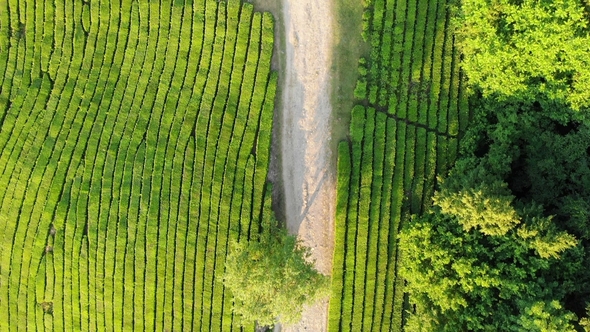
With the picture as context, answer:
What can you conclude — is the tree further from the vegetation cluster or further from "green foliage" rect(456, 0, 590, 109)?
"green foliage" rect(456, 0, 590, 109)

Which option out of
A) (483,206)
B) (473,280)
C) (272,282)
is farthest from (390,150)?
(272,282)

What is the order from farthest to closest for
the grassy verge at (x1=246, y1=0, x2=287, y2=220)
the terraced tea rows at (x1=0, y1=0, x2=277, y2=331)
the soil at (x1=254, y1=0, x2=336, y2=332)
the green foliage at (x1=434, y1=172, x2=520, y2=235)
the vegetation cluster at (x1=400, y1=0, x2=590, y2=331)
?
the grassy verge at (x1=246, y1=0, x2=287, y2=220) < the soil at (x1=254, y1=0, x2=336, y2=332) < the terraced tea rows at (x1=0, y1=0, x2=277, y2=331) < the vegetation cluster at (x1=400, y1=0, x2=590, y2=331) < the green foliage at (x1=434, y1=172, x2=520, y2=235)

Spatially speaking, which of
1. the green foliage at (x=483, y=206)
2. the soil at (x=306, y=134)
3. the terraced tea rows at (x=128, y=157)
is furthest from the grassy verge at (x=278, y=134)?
the green foliage at (x=483, y=206)

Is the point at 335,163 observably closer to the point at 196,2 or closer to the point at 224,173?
the point at 224,173

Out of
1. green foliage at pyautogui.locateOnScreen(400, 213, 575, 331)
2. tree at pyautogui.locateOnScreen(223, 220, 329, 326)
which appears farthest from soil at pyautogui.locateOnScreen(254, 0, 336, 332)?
green foliage at pyautogui.locateOnScreen(400, 213, 575, 331)

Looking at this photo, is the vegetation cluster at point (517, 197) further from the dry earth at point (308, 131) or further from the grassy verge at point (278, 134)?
the grassy verge at point (278, 134)

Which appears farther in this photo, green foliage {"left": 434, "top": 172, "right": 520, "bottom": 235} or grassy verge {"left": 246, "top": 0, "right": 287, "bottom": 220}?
grassy verge {"left": 246, "top": 0, "right": 287, "bottom": 220}

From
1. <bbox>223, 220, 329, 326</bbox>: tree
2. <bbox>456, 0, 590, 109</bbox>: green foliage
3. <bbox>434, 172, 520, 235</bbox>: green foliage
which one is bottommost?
<bbox>223, 220, 329, 326</bbox>: tree

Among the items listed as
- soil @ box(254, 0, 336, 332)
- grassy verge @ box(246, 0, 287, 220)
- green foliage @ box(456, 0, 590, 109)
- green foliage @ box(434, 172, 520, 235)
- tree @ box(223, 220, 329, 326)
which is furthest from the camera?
grassy verge @ box(246, 0, 287, 220)

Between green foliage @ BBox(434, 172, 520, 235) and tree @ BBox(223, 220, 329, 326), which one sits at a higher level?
green foliage @ BBox(434, 172, 520, 235)
